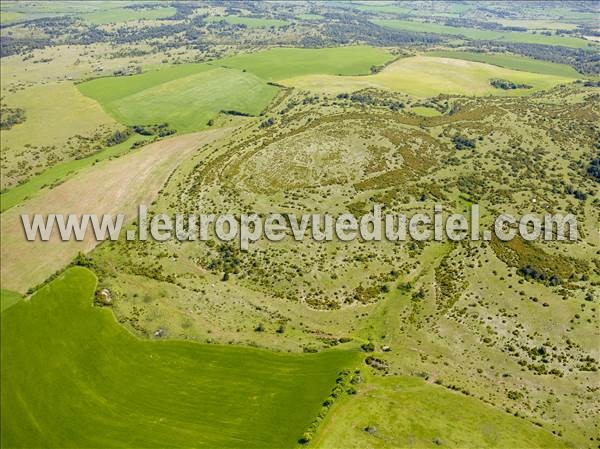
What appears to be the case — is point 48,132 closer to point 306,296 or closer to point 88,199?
point 88,199

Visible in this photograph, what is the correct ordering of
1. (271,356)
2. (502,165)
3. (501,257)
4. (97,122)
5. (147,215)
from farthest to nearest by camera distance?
(97,122)
(502,165)
(147,215)
(501,257)
(271,356)

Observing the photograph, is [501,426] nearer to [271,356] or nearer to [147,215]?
[271,356]

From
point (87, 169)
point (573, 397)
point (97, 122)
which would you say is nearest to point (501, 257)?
point (573, 397)

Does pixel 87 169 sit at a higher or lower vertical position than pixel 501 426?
higher

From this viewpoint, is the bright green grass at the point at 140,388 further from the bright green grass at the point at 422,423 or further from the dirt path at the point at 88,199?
Answer: the dirt path at the point at 88,199

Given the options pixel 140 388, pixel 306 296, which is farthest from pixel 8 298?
pixel 306 296

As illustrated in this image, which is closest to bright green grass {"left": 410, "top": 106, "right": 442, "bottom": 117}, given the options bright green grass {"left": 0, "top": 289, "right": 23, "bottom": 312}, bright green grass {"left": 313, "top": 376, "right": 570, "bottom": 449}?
bright green grass {"left": 313, "top": 376, "right": 570, "bottom": 449}
